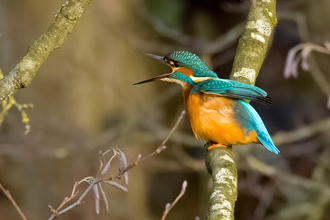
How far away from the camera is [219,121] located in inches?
53.3

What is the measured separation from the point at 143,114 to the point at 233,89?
7.15 feet

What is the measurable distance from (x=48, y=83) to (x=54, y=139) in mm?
627

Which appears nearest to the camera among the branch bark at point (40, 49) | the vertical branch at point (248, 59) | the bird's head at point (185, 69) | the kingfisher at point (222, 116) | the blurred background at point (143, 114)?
the branch bark at point (40, 49)

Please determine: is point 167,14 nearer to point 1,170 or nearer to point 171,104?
point 171,104

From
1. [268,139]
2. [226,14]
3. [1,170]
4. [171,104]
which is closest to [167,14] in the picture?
[226,14]

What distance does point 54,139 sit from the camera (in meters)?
3.45

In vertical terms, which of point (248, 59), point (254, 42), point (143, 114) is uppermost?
point (143, 114)

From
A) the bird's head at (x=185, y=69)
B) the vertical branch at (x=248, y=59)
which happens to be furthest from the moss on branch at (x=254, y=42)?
the bird's head at (x=185, y=69)

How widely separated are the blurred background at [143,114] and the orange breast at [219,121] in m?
1.66

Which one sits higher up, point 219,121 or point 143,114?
point 143,114

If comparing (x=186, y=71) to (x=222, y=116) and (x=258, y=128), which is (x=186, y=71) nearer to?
(x=222, y=116)

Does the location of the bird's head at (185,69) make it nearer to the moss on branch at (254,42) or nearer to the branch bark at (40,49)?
the moss on branch at (254,42)

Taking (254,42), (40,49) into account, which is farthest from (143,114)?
(40,49)

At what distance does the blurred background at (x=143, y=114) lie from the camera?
10.7 feet
